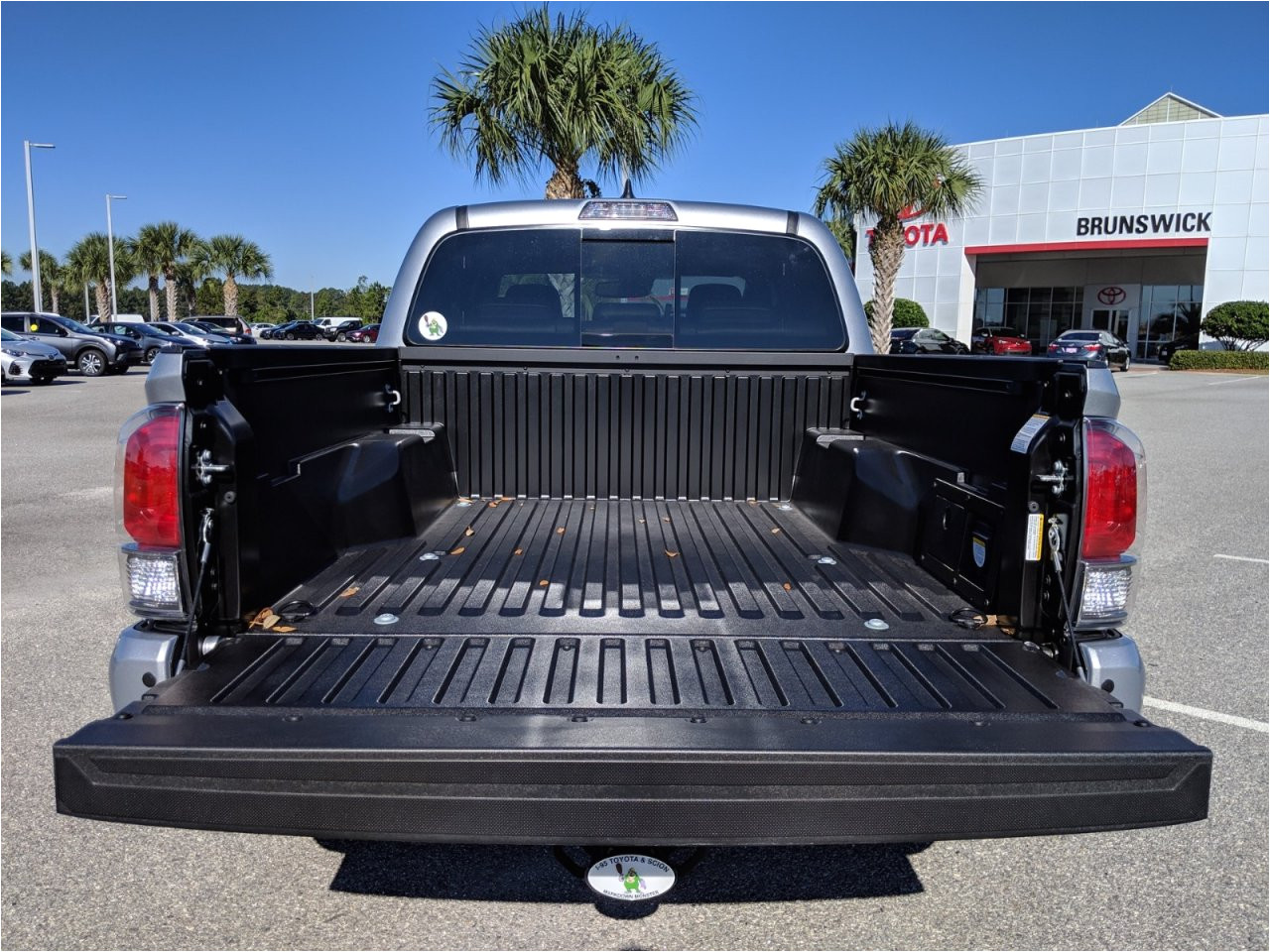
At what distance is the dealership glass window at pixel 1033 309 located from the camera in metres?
48.0

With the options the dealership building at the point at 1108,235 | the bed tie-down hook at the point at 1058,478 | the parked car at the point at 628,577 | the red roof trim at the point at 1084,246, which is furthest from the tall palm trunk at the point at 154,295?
the bed tie-down hook at the point at 1058,478

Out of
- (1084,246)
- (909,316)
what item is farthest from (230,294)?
(1084,246)

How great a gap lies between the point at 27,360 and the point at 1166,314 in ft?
153

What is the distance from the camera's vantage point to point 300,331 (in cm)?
6694

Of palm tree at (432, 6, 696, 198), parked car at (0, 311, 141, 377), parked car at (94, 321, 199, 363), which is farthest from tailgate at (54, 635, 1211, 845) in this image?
parked car at (94, 321, 199, 363)

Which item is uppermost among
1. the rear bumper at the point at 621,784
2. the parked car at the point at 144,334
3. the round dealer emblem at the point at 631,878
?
the parked car at the point at 144,334

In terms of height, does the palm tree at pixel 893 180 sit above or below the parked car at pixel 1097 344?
above

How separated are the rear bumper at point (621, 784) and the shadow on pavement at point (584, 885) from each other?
1.08 metres

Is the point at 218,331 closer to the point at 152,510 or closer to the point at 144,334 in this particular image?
the point at 144,334

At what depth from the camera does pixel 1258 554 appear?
738 cm

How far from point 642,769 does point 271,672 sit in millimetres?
1026

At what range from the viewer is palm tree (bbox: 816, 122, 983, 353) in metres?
25.6

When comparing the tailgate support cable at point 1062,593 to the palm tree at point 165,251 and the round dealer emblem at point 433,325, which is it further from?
the palm tree at point 165,251

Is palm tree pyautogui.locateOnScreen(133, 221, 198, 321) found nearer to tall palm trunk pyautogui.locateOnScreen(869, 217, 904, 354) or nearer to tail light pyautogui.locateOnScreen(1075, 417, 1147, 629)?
tall palm trunk pyautogui.locateOnScreen(869, 217, 904, 354)
